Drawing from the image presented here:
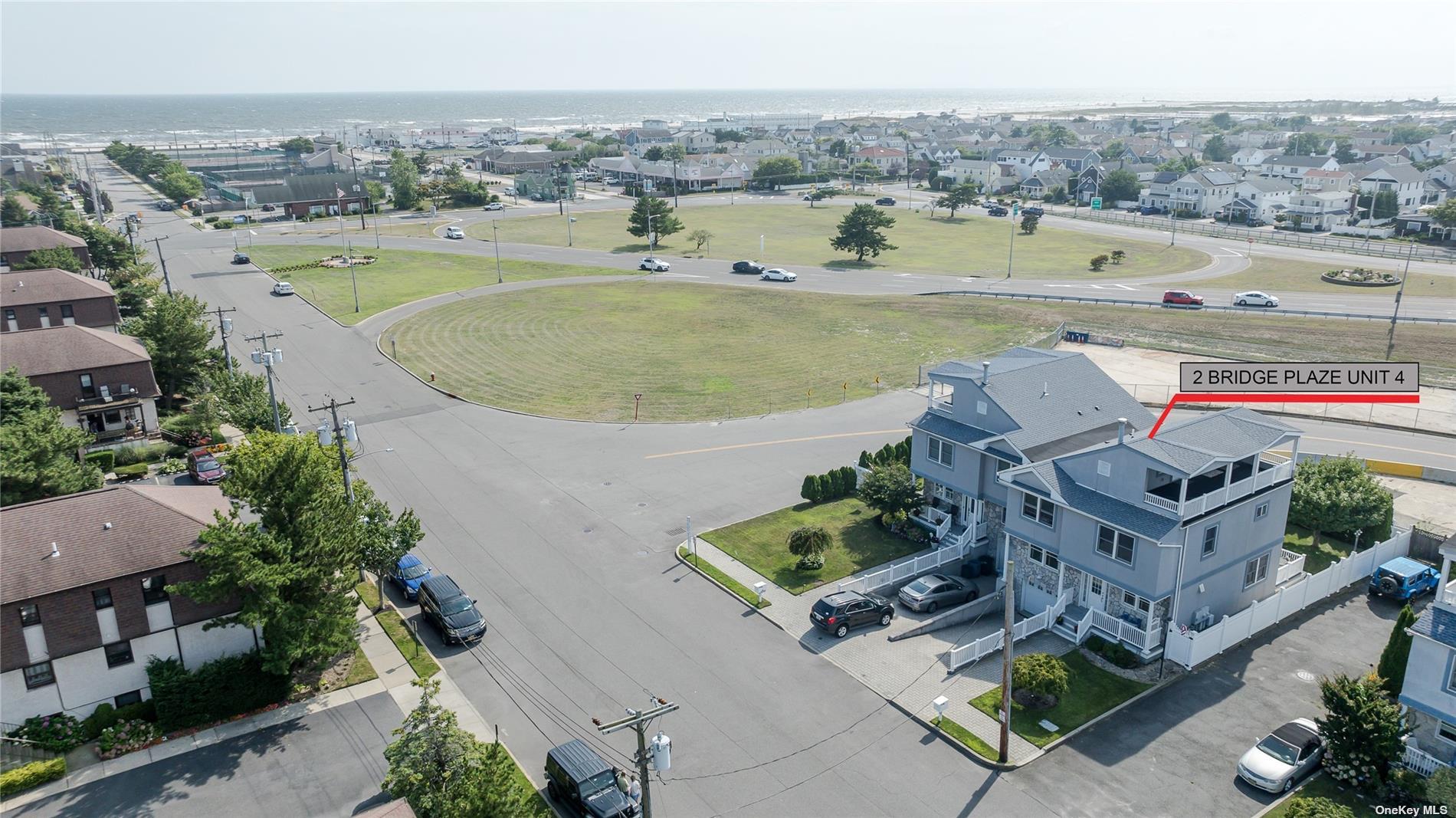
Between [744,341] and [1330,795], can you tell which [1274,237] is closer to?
[744,341]

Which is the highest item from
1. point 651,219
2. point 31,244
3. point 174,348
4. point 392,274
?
point 31,244

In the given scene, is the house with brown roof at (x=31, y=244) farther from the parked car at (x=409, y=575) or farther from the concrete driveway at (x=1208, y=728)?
the concrete driveway at (x=1208, y=728)

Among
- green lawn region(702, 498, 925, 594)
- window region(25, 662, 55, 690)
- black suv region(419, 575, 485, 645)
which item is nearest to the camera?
window region(25, 662, 55, 690)

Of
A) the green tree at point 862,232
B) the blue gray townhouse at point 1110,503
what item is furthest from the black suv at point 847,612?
the green tree at point 862,232

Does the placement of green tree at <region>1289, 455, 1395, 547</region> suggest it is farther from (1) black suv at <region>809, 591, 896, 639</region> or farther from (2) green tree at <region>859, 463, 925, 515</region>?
(1) black suv at <region>809, 591, 896, 639</region>

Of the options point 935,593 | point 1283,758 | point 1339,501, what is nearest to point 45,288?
A: point 935,593

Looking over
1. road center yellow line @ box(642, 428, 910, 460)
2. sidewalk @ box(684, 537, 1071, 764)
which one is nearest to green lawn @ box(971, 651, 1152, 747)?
sidewalk @ box(684, 537, 1071, 764)
